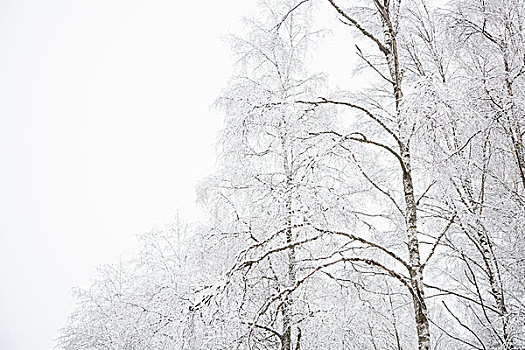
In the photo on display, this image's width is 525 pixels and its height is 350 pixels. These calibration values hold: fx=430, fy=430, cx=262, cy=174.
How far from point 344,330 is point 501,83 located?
3781mm

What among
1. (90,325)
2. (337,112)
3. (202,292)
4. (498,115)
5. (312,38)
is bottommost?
(202,292)

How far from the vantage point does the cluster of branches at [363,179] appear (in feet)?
9.64

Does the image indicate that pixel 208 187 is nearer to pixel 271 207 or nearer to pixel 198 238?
pixel 198 238

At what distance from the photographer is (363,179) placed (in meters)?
5.10

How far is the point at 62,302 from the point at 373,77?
147m

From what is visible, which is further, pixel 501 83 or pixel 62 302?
pixel 62 302

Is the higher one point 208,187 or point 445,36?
point 445,36

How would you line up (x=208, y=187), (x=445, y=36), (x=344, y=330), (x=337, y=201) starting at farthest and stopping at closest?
(x=208, y=187)
(x=344, y=330)
(x=445, y=36)
(x=337, y=201)

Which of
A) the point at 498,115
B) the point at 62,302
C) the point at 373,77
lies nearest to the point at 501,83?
the point at 498,115

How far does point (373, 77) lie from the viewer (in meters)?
5.79

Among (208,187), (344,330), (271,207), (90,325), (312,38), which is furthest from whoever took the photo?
(90,325)

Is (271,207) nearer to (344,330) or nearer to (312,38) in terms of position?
(344,330)

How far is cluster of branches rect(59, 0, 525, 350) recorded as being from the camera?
2.94 m

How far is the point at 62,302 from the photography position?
132500 mm
